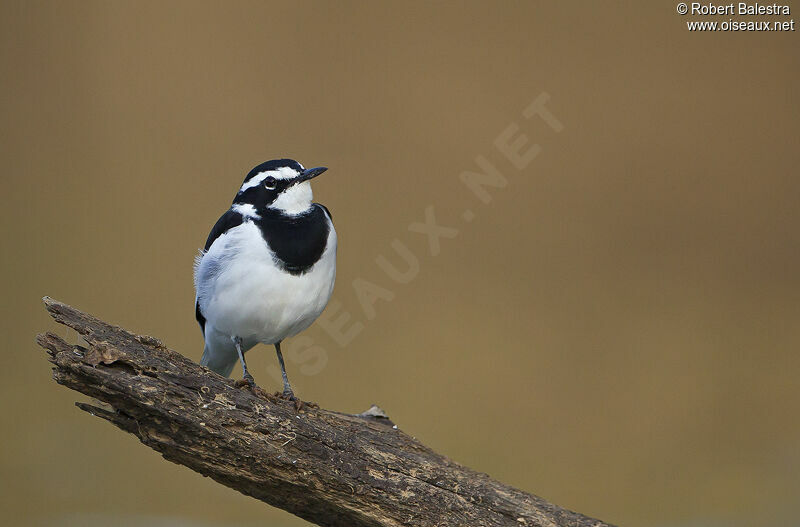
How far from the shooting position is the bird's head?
2459mm

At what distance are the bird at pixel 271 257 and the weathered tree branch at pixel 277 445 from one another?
0.26 m

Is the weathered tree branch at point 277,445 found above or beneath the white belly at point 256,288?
beneath

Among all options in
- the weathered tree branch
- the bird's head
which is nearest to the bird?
the bird's head

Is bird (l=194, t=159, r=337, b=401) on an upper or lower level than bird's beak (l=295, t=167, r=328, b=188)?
lower

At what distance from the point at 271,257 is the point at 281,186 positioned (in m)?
0.21

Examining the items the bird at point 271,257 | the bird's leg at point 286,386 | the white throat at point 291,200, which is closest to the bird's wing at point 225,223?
the bird at point 271,257

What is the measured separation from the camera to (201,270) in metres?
2.62

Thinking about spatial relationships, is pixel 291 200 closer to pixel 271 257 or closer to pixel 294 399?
pixel 271 257

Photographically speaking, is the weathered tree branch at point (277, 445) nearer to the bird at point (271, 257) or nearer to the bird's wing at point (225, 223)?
the bird at point (271, 257)

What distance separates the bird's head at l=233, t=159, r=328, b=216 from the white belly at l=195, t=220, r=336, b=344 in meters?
0.09

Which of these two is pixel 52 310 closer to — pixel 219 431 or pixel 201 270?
pixel 219 431

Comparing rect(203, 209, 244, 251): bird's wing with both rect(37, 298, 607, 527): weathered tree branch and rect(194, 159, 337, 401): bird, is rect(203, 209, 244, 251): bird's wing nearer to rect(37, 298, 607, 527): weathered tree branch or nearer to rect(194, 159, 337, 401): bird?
rect(194, 159, 337, 401): bird

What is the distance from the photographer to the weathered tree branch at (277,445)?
6.31 ft

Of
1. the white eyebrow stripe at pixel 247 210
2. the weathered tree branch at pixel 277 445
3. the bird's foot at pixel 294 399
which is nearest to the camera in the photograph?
the weathered tree branch at pixel 277 445
